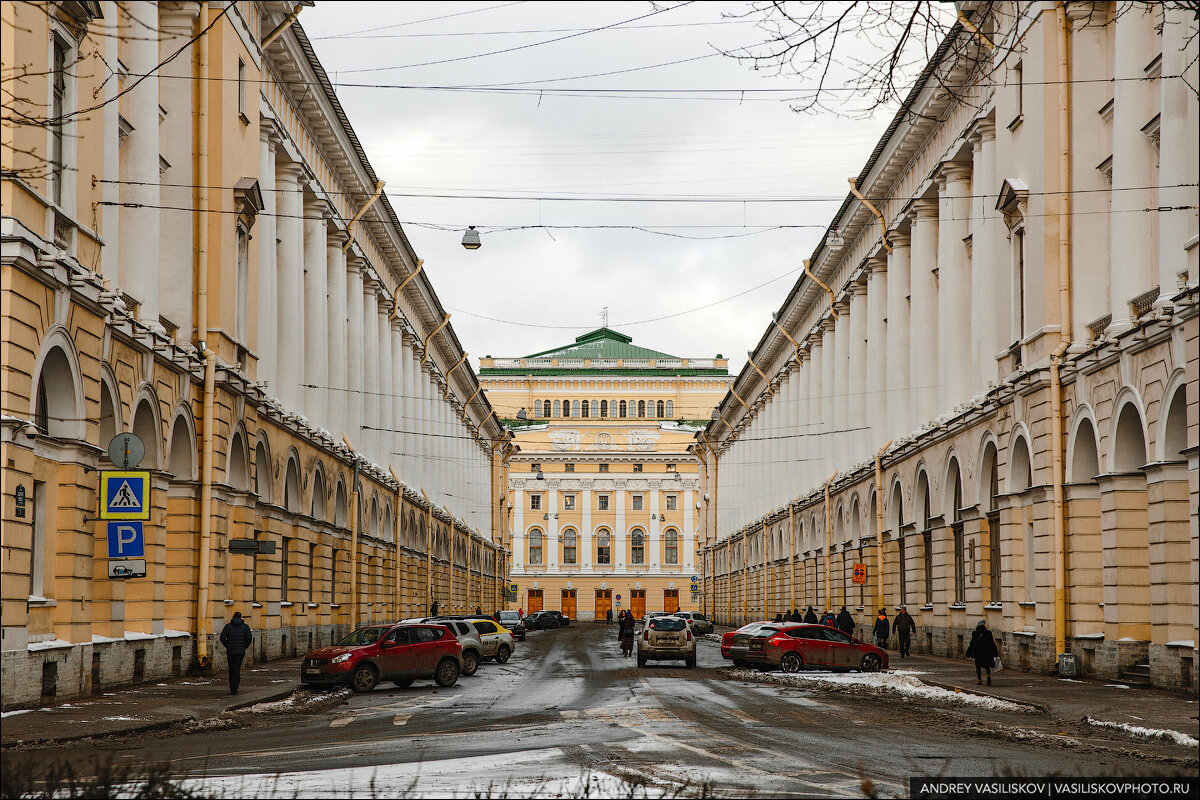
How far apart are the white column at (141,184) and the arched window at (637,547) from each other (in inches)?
4181

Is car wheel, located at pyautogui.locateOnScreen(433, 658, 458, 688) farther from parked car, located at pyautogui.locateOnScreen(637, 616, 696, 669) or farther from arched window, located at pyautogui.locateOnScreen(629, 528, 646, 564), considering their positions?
arched window, located at pyautogui.locateOnScreen(629, 528, 646, 564)

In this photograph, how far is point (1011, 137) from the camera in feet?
116

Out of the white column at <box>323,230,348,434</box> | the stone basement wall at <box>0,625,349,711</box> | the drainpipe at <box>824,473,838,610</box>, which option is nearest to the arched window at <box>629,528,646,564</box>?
the drainpipe at <box>824,473,838,610</box>

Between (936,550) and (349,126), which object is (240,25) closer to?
(349,126)

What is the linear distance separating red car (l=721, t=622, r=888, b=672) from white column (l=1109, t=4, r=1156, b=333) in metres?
11.6

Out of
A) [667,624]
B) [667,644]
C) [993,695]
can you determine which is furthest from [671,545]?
[993,695]

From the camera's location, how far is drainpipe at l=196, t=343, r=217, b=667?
30.6 metres

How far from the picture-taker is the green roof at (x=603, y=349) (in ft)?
458

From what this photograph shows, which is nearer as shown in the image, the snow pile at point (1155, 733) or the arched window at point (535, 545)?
the snow pile at point (1155, 733)

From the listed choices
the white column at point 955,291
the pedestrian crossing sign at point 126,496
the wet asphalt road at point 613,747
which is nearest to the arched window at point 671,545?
the white column at point 955,291

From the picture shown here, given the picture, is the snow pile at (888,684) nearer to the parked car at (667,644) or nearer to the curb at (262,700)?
the parked car at (667,644)

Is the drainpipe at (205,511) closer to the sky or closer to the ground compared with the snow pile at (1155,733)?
closer to the sky

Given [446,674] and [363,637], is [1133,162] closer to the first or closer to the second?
[446,674]

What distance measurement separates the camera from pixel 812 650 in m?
36.2
